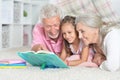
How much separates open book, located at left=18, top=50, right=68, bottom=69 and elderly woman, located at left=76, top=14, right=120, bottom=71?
7.6 inches

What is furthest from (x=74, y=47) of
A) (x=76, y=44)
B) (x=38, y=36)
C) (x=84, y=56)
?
(x=38, y=36)

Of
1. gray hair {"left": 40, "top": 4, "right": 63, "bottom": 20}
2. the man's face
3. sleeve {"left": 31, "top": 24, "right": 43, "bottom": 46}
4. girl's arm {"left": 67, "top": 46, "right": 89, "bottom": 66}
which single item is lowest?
girl's arm {"left": 67, "top": 46, "right": 89, "bottom": 66}

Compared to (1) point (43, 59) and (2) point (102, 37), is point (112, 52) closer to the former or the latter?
(2) point (102, 37)

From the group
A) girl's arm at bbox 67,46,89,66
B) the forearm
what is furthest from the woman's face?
the forearm

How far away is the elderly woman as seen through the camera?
1.34m

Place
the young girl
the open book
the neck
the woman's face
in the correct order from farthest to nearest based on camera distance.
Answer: the neck
the young girl
the woman's face
the open book

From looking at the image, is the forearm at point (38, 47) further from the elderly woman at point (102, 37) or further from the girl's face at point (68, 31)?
the elderly woman at point (102, 37)

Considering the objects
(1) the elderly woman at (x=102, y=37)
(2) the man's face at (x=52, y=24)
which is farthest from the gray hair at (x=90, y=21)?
(2) the man's face at (x=52, y=24)

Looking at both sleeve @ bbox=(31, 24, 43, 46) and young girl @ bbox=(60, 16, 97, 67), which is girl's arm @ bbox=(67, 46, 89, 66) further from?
sleeve @ bbox=(31, 24, 43, 46)

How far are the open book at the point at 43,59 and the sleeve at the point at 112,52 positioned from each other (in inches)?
8.4

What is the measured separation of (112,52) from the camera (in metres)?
1.34

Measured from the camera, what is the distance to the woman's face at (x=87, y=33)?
1.44 metres

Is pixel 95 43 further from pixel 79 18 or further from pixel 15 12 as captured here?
pixel 15 12

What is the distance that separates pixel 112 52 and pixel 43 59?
33 cm
